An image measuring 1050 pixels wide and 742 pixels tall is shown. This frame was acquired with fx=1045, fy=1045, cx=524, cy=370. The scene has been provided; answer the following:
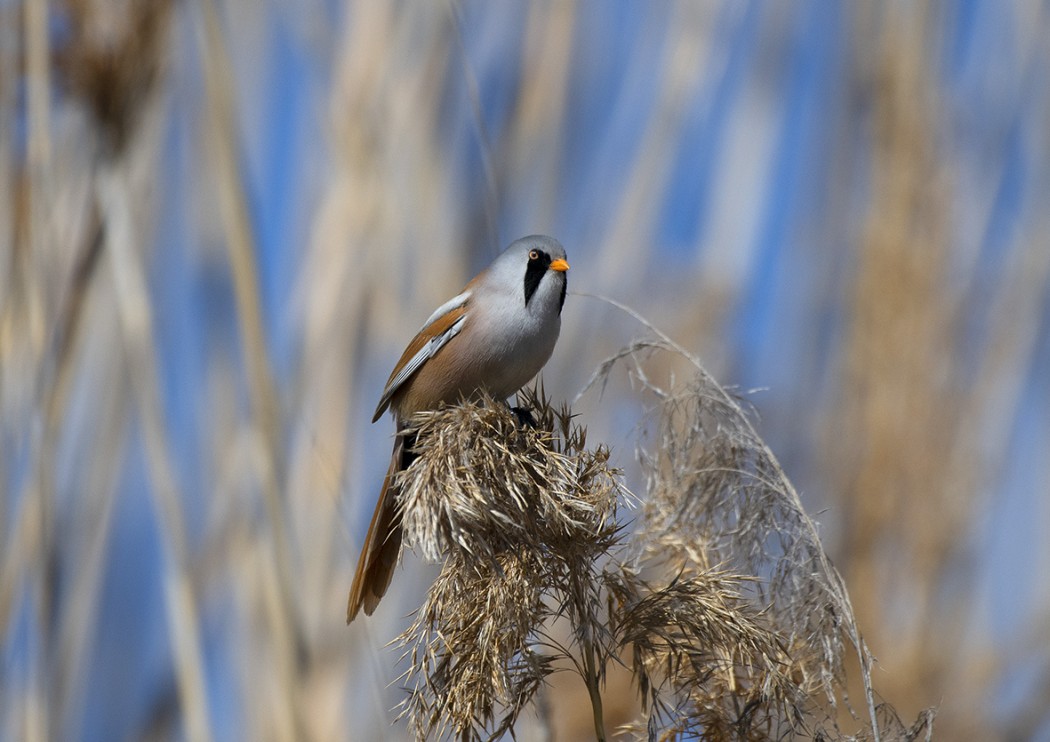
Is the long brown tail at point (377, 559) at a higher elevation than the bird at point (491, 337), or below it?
below

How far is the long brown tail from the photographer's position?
2.27 meters

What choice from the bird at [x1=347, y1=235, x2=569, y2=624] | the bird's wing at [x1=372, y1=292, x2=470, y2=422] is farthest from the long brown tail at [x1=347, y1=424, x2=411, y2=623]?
the bird's wing at [x1=372, y1=292, x2=470, y2=422]

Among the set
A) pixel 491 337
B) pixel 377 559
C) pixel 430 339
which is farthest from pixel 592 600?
pixel 430 339

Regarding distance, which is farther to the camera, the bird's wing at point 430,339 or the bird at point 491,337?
the bird's wing at point 430,339

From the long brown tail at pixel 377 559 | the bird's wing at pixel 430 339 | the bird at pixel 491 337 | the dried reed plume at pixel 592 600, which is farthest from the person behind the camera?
the bird's wing at pixel 430 339

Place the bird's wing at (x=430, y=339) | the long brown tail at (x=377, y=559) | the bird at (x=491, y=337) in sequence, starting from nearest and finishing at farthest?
the long brown tail at (x=377, y=559) → the bird at (x=491, y=337) → the bird's wing at (x=430, y=339)

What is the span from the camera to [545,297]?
8.84 feet

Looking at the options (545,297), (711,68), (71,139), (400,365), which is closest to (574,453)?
(545,297)

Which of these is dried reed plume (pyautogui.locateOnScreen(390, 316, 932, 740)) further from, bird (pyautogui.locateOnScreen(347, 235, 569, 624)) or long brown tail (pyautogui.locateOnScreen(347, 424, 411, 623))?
bird (pyautogui.locateOnScreen(347, 235, 569, 624))

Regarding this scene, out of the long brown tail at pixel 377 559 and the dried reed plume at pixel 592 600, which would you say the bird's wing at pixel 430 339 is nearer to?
the long brown tail at pixel 377 559

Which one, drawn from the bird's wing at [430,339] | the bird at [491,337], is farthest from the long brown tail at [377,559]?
the bird's wing at [430,339]

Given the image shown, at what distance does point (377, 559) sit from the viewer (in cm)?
234

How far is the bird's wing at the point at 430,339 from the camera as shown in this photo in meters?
2.76

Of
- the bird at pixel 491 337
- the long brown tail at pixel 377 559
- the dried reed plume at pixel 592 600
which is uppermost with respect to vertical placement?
the bird at pixel 491 337
